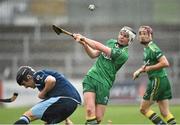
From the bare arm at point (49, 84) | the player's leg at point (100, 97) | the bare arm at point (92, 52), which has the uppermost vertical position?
the bare arm at point (92, 52)

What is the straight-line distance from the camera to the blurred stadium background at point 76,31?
1123 inches

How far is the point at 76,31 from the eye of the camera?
101ft

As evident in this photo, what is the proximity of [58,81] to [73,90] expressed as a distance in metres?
0.30

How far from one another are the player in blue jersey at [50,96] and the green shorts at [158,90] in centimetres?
246

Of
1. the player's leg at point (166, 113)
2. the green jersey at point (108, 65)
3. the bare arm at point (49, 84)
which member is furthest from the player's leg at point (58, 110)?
the player's leg at point (166, 113)

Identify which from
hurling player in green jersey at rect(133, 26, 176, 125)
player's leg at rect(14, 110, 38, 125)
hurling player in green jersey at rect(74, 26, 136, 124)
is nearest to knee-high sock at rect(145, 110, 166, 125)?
hurling player in green jersey at rect(133, 26, 176, 125)

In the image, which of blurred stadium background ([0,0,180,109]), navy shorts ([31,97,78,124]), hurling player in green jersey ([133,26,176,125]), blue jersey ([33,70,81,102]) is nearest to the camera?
navy shorts ([31,97,78,124])

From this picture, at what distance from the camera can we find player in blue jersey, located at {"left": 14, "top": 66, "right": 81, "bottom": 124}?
11.3 m

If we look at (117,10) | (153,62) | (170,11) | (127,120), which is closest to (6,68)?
(117,10)

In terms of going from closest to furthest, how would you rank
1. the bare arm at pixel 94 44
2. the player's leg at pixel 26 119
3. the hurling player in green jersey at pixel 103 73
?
1. the player's leg at pixel 26 119
2. the bare arm at pixel 94 44
3. the hurling player in green jersey at pixel 103 73

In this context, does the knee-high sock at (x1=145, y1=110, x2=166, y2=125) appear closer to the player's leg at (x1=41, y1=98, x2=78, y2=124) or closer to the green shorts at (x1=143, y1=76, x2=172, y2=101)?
the green shorts at (x1=143, y1=76, x2=172, y2=101)

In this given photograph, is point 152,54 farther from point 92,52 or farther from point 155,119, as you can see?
point 92,52

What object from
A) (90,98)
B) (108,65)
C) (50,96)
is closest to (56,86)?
→ (50,96)

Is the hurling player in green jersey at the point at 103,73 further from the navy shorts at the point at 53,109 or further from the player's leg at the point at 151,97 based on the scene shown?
the player's leg at the point at 151,97
